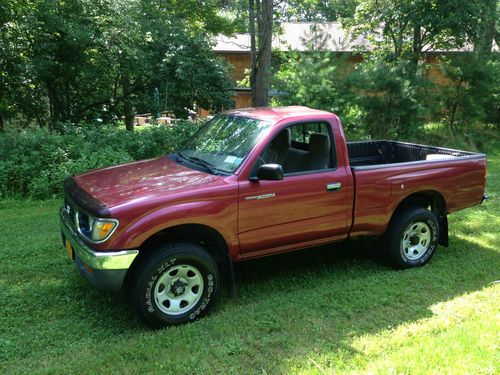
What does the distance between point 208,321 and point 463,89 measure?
1443cm

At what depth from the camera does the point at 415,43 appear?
16547mm

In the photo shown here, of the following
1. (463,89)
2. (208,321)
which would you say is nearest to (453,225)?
(208,321)

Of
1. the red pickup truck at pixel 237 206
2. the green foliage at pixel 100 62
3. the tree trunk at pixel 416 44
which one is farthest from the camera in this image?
the tree trunk at pixel 416 44

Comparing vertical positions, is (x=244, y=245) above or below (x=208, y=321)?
above

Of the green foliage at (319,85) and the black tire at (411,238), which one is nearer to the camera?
the black tire at (411,238)

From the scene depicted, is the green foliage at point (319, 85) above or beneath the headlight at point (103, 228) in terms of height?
above

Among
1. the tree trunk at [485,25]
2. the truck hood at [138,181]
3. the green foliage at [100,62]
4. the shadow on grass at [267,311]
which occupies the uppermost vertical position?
the tree trunk at [485,25]

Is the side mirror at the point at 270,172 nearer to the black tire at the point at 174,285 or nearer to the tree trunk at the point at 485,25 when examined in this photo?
the black tire at the point at 174,285

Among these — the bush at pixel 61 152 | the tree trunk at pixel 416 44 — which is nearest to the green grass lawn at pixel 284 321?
the bush at pixel 61 152

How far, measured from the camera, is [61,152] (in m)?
8.98

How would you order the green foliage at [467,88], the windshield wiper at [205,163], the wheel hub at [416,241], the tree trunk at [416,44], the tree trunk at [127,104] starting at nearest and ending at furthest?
the windshield wiper at [205,163] → the wheel hub at [416,241] → the tree trunk at [127,104] → the green foliage at [467,88] → the tree trunk at [416,44]

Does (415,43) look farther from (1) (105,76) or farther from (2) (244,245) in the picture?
(2) (244,245)

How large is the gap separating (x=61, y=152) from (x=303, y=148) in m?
5.37

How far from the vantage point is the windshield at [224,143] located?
4.59 meters
